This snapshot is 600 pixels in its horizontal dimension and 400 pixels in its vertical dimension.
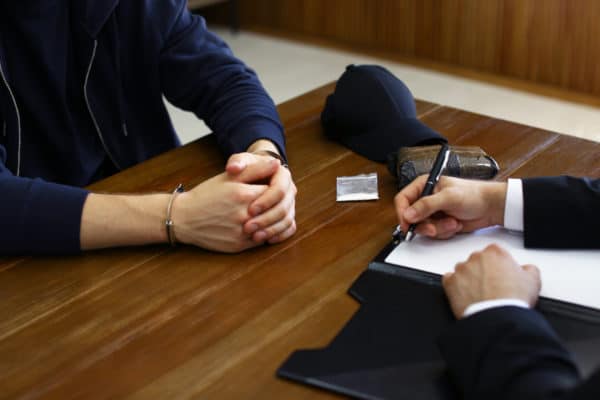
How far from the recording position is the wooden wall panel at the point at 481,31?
11.8 ft

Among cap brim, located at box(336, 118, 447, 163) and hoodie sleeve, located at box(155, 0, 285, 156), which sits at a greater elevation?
hoodie sleeve, located at box(155, 0, 285, 156)

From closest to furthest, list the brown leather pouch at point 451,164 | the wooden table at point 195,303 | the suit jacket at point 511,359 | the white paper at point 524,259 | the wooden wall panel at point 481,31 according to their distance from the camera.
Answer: the suit jacket at point 511,359, the wooden table at point 195,303, the white paper at point 524,259, the brown leather pouch at point 451,164, the wooden wall panel at point 481,31

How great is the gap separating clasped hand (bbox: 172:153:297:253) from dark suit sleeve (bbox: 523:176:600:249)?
36 centimetres

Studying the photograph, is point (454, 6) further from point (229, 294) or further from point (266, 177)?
point (229, 294)

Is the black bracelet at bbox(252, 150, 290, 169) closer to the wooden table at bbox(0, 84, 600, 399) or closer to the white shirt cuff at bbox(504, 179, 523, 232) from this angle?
the wooden table at bbox(0, 84, 600, 399)

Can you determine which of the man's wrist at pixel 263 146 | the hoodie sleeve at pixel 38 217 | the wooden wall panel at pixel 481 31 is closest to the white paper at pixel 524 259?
the man's wrist at pixel 263 146

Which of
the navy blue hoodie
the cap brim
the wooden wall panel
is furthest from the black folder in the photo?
the wooden wall panel

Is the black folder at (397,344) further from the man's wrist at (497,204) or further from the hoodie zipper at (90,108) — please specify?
the hoodie zipper at (90,108)

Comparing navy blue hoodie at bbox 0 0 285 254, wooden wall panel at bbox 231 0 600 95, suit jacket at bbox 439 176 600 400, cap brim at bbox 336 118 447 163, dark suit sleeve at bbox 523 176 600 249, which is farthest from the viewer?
wooden wall panel at bbox 231 0 600 95

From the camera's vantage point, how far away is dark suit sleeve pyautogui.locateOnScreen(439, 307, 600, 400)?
2.61 feet

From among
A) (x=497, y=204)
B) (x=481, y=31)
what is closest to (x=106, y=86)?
(x=497, y=204)

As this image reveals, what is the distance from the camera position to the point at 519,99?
3.66m

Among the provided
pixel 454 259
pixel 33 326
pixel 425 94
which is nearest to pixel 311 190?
pixel 454 259

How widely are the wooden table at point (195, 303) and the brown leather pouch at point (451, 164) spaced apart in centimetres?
4
